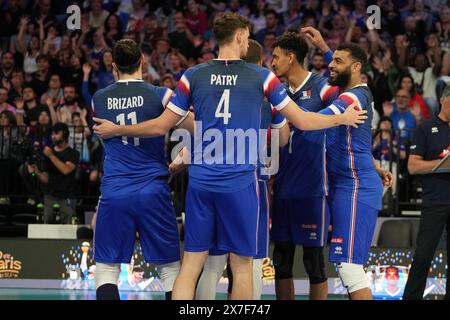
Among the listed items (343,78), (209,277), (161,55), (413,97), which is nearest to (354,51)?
(343,78)

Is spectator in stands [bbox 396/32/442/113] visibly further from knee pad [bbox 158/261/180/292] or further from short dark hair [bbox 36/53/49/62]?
knee pad [bbox 158/261/180/292]

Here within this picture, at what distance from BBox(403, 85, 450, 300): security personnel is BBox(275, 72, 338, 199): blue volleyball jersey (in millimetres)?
1467

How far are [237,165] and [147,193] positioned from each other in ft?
2.66

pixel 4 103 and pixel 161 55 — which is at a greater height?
pixel 161 55

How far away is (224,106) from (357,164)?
1485 mm

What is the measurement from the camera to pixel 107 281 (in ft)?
22.1

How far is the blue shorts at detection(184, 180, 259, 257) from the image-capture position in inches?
244

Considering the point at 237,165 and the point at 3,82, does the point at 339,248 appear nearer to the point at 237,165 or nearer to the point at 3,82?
the point at 237,165

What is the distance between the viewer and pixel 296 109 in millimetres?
6332

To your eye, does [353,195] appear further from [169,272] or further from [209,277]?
[169,272]

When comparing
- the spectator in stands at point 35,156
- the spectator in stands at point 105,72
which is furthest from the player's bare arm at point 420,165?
the spectator in stands at point 105,72

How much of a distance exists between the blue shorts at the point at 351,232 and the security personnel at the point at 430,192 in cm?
150
